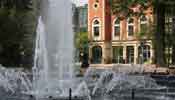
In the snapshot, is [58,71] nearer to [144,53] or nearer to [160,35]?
[160,35]

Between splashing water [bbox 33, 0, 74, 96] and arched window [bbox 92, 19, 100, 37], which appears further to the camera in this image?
arched window [bbox 92, 19, 100, 37]

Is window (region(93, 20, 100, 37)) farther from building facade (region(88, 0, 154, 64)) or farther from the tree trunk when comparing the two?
the tree trunk

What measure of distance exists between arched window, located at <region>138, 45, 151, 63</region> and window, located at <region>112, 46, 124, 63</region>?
2895mm

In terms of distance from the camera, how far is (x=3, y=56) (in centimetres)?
4331

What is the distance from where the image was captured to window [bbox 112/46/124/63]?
67438 mm

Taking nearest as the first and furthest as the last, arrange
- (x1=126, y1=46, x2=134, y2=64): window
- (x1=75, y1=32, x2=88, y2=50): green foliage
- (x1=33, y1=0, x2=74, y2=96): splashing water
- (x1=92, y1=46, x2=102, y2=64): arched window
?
1. (x1=33, y1=0, x2=74, y2=96): splashing water
2. (x1=126, y1=46, x2=134, y2=64): window
3. (x1=75, y1=32, x2=88, y2=50): green foliage
4. (x1=92, y1=46, x2=102, y2=64): arched window

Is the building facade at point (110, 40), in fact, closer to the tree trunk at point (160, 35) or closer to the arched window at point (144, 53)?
the arched window at point (144, 53)

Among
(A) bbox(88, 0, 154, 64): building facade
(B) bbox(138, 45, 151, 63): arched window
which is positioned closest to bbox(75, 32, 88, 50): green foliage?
(A) bbox(88, 0, 154, 64): building facade

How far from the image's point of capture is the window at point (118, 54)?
221ft

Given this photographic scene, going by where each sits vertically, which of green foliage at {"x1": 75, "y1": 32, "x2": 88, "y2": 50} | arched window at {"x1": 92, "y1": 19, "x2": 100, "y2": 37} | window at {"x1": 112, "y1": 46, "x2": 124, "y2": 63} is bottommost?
window at {"x1": 112, "y1": 46, "x2": 124, "y2": 63}

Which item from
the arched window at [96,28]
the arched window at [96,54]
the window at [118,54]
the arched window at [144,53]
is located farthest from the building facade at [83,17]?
the arched window at [144,53]

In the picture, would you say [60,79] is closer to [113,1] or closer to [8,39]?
[113,1]

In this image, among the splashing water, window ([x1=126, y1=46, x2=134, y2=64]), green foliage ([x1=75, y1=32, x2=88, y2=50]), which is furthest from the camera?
green foliage ([x1=75, y1=32, x2=88, y2=50])

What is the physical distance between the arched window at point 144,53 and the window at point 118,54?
2.89 meters
